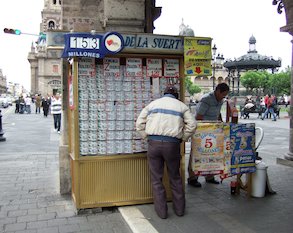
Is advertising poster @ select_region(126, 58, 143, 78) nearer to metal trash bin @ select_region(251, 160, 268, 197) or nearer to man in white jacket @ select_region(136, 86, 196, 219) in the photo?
man in white jacket @ select_region(136, 86, 196, 219)

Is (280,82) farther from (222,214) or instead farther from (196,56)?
(222,214)

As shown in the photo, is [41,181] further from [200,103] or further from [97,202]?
[200,103]

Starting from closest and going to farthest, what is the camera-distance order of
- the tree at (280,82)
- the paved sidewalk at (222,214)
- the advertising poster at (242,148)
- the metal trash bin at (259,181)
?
the paved sidewalk at (222,214) → the advertising poster at (242,148) → the metal trash bin at (259,181) → the tree at (280,82)

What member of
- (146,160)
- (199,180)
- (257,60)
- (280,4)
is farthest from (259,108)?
(146,160)

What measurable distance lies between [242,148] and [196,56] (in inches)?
65.4

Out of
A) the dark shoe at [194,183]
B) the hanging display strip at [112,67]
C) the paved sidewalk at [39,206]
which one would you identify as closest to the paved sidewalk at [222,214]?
the dark shoe at [194,183]

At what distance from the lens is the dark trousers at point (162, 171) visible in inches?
198

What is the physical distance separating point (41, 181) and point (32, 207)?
1.64 metres

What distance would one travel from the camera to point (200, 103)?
6.91 m

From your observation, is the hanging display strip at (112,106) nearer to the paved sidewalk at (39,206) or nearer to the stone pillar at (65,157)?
the paved sidewalk at (39,206)

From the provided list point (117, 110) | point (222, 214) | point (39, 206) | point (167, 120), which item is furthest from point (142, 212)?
point (39, 206)

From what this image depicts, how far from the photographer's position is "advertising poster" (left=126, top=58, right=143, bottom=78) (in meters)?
5.52

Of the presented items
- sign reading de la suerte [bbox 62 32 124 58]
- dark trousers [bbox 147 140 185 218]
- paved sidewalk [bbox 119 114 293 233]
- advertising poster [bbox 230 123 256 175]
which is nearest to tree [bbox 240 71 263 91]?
paved sidewalk [bbox 119 114 293 233]

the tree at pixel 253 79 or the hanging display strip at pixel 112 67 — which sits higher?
the tree at pixel 253 79
